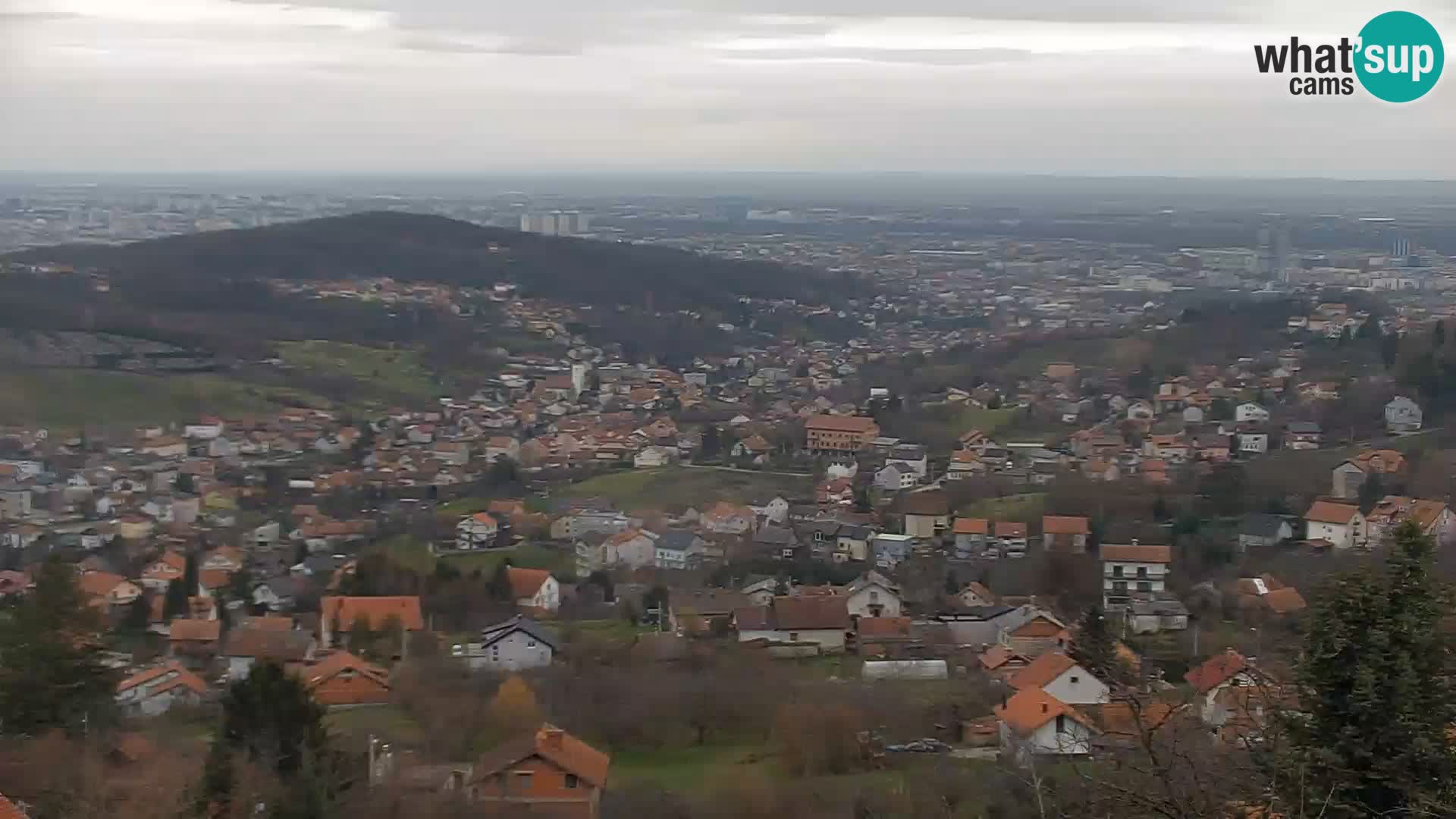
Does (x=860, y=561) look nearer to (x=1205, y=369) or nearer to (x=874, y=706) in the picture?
(x=874, y=706)

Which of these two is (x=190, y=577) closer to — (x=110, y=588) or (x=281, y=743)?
(x=110, y=588)

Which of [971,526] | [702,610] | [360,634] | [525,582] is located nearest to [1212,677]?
[702,610]

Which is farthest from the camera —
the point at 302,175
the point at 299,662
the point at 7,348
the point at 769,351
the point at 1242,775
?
the point at 302,175

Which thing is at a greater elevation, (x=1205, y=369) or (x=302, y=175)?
(x=302, y=175)

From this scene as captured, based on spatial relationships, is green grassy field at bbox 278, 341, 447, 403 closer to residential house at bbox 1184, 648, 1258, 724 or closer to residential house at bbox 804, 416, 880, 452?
residential house at bbox 804, 416, 880, 452

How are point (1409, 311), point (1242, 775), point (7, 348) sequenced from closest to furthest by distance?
point (1242, 775), point (7, 348), point (1409, 311)

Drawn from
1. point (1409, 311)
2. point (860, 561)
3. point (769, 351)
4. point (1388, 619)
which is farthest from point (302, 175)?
point (1388, 619)

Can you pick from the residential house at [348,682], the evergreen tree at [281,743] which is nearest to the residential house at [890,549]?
the residential house at [348,682]

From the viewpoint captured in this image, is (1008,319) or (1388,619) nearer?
(1388,619)
